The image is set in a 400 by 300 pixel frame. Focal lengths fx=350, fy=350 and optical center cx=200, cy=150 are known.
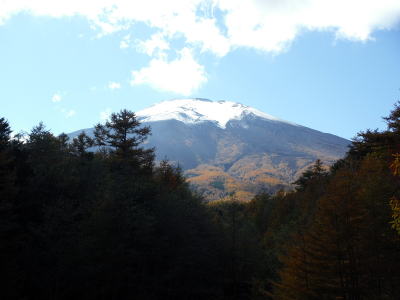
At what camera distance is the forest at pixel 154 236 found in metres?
15.3

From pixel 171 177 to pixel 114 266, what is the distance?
17.6 metres

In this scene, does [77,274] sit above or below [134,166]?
below

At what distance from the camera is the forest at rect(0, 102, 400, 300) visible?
15.3 metres

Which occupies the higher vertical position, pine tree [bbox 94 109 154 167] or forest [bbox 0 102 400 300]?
pine tree [bbox 94 109 154 167]

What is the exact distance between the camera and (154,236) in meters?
23.5

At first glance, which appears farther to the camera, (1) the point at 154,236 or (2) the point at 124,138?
(2) the point at 124,138

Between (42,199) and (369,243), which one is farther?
(42,199)

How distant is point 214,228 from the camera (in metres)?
31.8

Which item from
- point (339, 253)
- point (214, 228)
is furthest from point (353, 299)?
point (214, 228)

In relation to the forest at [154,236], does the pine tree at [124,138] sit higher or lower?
higher

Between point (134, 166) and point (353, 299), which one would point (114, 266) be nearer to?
point (134, 166)

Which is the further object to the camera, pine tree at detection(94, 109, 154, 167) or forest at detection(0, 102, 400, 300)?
pine tree at detection(94, 109, 154, 167)

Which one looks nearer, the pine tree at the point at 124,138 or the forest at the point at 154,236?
the forest at the point at 154,236

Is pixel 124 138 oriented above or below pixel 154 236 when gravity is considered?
above
